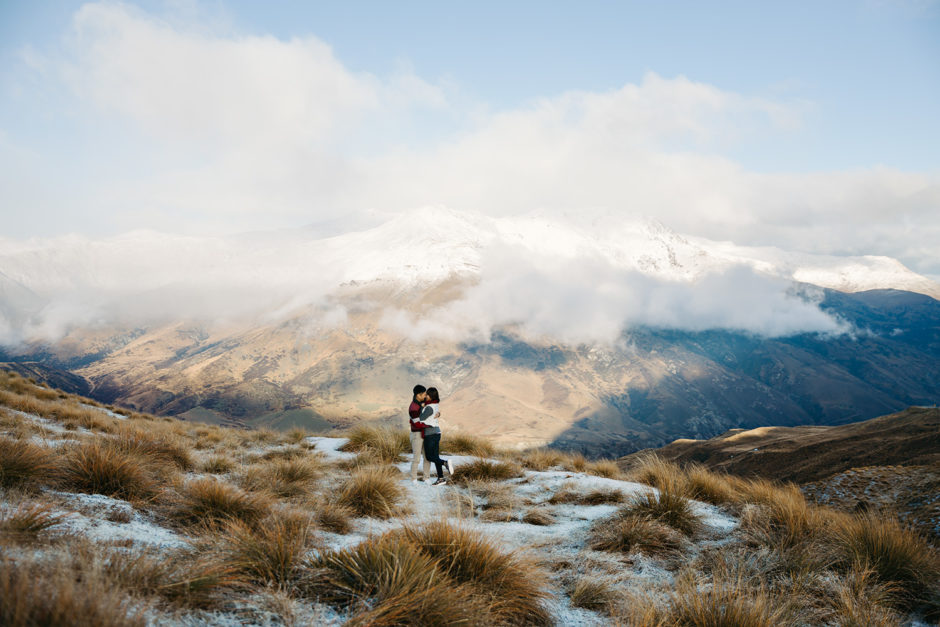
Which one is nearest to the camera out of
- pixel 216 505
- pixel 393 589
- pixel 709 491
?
pixel 393 589

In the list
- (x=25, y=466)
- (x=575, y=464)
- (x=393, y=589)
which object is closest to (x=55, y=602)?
(x=393, y=589)

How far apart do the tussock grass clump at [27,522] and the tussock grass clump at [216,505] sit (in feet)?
3.86

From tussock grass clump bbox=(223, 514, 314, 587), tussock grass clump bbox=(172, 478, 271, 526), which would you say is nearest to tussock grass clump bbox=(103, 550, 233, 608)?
tussock grass clump bbox=(223, 514, 314, 587)

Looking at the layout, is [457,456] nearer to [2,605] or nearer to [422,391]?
[422,391]

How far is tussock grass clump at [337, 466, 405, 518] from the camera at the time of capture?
581cm

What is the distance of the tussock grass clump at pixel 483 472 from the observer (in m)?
8.85

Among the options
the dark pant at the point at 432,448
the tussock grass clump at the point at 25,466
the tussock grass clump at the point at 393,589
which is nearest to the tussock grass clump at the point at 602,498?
the dark pant at the point at 432,448

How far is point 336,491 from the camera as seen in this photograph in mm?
6609

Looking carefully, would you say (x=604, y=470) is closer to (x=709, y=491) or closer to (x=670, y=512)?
(x=709, y=491)

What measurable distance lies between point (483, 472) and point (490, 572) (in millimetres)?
5814

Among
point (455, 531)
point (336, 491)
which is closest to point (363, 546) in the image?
point (455, 531)

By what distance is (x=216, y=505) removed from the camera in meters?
4.41

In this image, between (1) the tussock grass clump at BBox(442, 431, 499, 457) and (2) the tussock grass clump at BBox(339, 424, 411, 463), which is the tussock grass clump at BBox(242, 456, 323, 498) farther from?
(1) the tussock grass clump at BBox(442, 431, 499, 457)

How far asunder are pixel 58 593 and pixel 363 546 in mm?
1888
